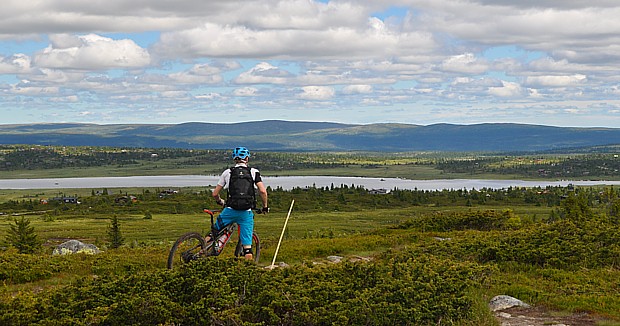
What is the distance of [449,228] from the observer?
3148 centimetres

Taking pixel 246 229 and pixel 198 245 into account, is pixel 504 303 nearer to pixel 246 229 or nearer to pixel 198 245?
pixel 246 229

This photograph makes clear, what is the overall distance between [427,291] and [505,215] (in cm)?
2051

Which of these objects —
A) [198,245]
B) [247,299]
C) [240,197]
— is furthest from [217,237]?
[247,299]

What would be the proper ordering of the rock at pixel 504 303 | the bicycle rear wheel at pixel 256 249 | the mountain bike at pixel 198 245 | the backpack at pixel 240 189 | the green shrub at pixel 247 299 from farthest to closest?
the bicycle rear wheel at pixel 256 249 < the backpack at pixel 240 189 < the mountain bike at pixel 198 245 < the rock at pixel 504 303 < the green shrub at pixel 247 299

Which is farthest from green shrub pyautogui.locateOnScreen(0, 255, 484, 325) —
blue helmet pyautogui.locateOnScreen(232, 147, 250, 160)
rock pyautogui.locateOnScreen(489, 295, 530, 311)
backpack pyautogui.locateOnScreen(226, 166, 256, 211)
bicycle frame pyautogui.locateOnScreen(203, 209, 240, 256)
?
blue helmet pyautogui.locateOnScreen(232, 147, 250, 160)

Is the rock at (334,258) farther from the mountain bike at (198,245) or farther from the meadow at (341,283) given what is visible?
the mountain bike at (198,245)

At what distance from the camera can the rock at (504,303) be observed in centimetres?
1396

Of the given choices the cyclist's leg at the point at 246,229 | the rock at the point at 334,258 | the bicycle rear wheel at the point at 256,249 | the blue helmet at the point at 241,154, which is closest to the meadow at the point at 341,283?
the rock at the point at 334,258

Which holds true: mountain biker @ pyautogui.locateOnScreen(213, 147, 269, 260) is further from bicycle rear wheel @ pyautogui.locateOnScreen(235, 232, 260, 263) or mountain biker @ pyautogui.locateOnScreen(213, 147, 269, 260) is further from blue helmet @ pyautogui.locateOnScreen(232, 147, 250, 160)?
bicycle rear wheel @ pyautogui.locateOnScreen(235, 232, 260, 263)

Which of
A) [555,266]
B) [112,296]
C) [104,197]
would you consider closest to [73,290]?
[112,296]

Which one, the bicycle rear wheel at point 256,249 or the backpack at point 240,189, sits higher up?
the backpack at point 240,189

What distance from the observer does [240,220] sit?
16.3 m

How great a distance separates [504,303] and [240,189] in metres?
6.80

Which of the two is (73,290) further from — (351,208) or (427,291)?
(351,208)
